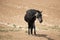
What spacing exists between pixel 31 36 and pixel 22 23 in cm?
457

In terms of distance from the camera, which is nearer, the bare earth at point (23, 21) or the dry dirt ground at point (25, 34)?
the dry dirt ground at point (25, 34)

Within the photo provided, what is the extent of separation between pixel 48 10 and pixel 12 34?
32.3ft

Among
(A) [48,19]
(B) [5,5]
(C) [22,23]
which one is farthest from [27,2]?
(C) [22,23]

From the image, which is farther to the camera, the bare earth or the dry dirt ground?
the bare earth

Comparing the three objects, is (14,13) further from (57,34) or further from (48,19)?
(57,34)

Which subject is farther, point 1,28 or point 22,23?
point 22,23

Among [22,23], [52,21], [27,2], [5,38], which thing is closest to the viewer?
[5,38]

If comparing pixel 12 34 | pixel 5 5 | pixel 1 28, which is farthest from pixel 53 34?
pixel 5 5

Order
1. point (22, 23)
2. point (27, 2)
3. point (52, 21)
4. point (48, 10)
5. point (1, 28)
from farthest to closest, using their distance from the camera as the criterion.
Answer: point (27, 2) → point (48, 10) → point (52, 21) → point (22, 23) → point (1, 28)

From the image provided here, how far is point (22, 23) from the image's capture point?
1725 cm

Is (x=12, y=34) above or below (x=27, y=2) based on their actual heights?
below

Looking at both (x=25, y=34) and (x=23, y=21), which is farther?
(x=23, y=21)

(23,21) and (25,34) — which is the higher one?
(23,21)

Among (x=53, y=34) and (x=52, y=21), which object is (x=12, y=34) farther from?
(x=52, y=21)
